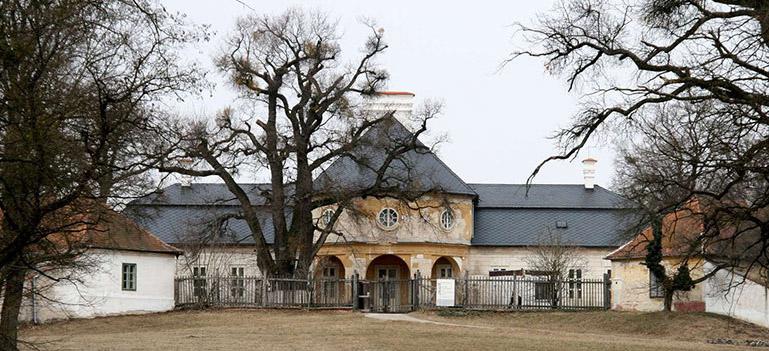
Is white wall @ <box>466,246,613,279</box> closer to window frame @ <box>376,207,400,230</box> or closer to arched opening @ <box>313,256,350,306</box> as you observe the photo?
window frame @ <box>376,207,400,230</box>

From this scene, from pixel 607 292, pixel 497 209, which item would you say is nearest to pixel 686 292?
pixel 607 292

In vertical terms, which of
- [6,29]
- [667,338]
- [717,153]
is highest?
[6,29]

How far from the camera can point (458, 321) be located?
4128 centimetres

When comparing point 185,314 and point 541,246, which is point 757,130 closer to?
point 185,314

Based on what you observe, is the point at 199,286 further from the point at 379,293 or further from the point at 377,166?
the point at 377,166

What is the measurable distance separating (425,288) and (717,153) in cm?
3225

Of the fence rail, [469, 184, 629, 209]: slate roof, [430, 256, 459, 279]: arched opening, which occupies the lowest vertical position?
the fence rail

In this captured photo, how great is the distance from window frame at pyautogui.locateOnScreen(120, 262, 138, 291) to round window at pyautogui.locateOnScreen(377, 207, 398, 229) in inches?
586

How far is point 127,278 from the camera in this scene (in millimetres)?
46062

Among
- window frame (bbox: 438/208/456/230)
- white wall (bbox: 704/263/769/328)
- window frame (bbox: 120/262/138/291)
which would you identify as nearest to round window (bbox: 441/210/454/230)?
window frame (bbox: 438/208/456/230)

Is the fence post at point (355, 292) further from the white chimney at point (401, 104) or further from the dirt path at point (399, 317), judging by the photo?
the white chimney at point (401, 104)

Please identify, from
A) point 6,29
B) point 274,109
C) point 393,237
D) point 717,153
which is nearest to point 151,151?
point 6,29

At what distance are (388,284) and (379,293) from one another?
87 cm

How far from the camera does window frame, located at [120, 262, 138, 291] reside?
1797 inches
